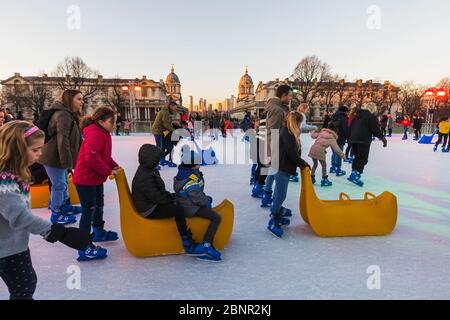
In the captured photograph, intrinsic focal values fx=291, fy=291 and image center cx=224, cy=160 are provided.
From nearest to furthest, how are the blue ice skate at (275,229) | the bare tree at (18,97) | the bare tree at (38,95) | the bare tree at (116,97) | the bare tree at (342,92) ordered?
the blue ice skate at (275,229), the bare tree at (18,97), the bare tree at (38,95), the bare tree at (342,92), the bare tree at (116,97)

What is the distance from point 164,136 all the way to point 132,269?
565 cm

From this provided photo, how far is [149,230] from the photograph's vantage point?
2779 millimetres

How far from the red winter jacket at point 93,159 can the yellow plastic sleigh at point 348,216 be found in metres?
2.13

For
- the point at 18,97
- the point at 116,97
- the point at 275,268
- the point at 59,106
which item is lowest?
the point at 275,268

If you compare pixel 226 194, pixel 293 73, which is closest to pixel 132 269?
pixel 226 194

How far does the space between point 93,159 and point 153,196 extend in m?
0.70

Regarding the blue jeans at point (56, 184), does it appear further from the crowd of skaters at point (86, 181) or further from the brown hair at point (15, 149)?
the brown hair at point (15, 149)

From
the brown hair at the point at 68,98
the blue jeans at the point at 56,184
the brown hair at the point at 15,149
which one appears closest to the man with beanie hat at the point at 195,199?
the brown hair at the point at 15,149

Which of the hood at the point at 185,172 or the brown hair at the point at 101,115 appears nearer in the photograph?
the hood at the point at 185,172

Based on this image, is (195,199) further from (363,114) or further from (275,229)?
(363,114)

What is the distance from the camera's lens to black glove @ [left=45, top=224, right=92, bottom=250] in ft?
5.05

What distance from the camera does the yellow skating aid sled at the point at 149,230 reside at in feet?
8.89

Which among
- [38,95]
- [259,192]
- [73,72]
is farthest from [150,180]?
[38,95]

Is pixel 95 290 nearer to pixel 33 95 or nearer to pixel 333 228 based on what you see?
pixel 333 228
